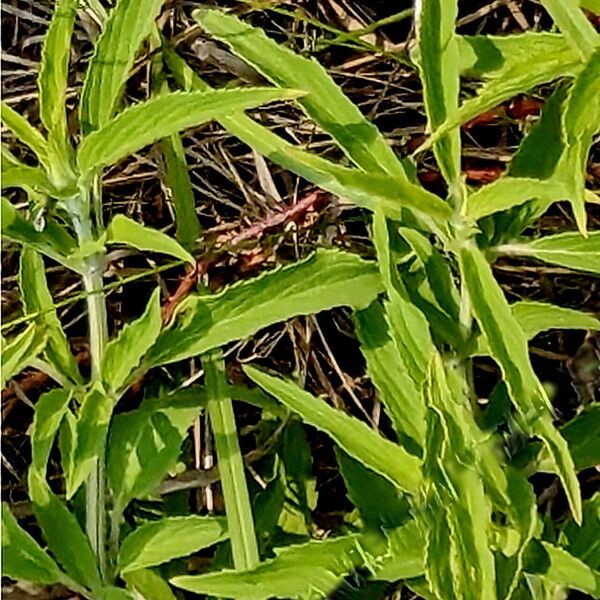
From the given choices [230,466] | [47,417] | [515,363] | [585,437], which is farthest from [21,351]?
[585,437]

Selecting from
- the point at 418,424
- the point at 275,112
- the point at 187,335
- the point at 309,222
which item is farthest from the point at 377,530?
the point at 275,112

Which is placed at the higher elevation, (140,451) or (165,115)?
(165,115)

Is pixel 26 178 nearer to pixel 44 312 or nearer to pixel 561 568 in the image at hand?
pixel 44 312

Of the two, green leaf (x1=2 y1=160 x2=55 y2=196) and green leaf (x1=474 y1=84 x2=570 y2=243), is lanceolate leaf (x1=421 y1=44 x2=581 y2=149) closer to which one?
green leaf (x1=474 y1=84 x2=570 y2=243)

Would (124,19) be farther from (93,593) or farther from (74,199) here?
(93,593)

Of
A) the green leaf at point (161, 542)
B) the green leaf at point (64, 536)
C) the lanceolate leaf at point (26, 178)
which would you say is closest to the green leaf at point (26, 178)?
the lanceolate leaf at point (26, 178)

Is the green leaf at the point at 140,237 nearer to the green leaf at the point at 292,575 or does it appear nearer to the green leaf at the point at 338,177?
the green leaf at the point at 338,177
